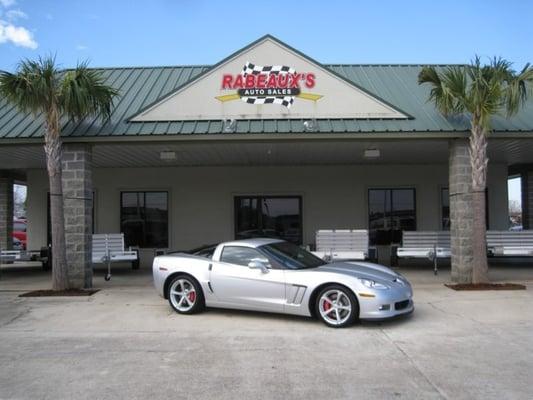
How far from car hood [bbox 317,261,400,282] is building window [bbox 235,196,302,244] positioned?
Answer: 8934 millimetres

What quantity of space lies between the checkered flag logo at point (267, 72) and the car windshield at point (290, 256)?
13.0 feet

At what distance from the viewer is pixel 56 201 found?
10.9 metres

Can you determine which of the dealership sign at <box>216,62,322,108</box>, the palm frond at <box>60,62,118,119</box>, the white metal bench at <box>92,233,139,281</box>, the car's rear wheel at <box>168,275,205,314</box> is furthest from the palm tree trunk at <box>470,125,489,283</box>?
the white metal bench at <box>92,233,139,281</box>

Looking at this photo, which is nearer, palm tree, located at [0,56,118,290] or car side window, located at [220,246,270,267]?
car side window, located at [220,246,270,267]

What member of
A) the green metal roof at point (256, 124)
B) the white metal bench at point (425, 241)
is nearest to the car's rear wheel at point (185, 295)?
the green metal roof at point (256, 124)

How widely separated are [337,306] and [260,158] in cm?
874

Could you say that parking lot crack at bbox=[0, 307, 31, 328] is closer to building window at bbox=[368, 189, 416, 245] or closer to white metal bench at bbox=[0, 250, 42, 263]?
white metal bench at bbox=[0, 250, 42, 263]

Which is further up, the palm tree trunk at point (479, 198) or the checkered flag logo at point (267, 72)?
the checkered flag logo at point (267, 72)

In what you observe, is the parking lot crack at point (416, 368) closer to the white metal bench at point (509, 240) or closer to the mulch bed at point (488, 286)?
the mulch bed at point (488, 286)

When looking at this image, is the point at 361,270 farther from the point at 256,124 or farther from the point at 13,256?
the point at 13,256

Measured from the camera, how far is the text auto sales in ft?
39.2

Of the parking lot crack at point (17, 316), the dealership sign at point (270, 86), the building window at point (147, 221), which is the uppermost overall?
the dealership sign at point (270, 86)

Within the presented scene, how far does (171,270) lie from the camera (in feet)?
29.4

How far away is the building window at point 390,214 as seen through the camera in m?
17.6
